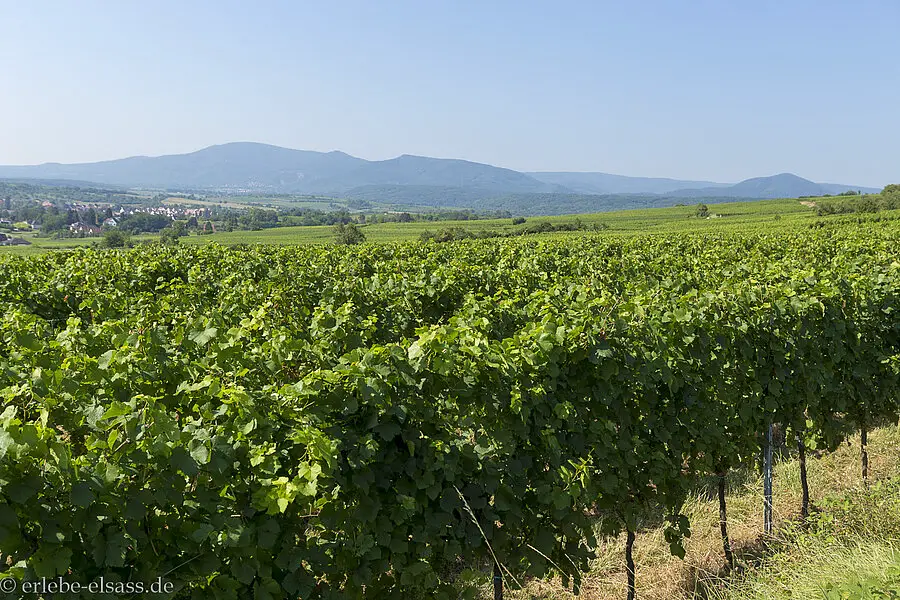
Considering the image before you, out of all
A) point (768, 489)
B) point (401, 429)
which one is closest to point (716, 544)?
point (768, 489)

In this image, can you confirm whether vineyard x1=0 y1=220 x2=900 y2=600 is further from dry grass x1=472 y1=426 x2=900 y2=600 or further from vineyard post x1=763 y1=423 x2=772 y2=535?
dry grass x1=472 y1=426 x2=900 y2=600

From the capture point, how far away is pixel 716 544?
5.32m

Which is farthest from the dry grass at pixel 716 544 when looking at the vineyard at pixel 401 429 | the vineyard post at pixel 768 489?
the vineyard at pixel 401 429

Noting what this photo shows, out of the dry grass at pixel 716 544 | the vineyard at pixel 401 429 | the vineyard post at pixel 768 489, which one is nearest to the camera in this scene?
the vineyard at pixel 401 429

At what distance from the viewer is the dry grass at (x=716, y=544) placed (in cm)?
461

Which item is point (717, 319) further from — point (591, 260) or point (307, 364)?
point (591, 260)

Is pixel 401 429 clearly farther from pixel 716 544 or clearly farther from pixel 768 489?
pixel 768 489

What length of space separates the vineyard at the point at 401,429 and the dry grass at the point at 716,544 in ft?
1.08

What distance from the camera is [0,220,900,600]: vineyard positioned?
2.53m

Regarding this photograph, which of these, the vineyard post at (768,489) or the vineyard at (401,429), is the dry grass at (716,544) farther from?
the vineyard at (401,429)

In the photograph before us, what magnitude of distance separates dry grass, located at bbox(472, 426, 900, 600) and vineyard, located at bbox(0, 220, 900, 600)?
328 millimetres

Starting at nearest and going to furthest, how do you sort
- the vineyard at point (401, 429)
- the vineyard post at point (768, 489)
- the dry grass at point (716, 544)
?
the vineyard at point (401, 429)
the dry grass at point (716, 544)
the vineyard post at point (768, 489)

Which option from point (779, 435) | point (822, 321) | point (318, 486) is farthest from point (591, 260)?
point (318, 486)

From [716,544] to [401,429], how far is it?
12.4ft
